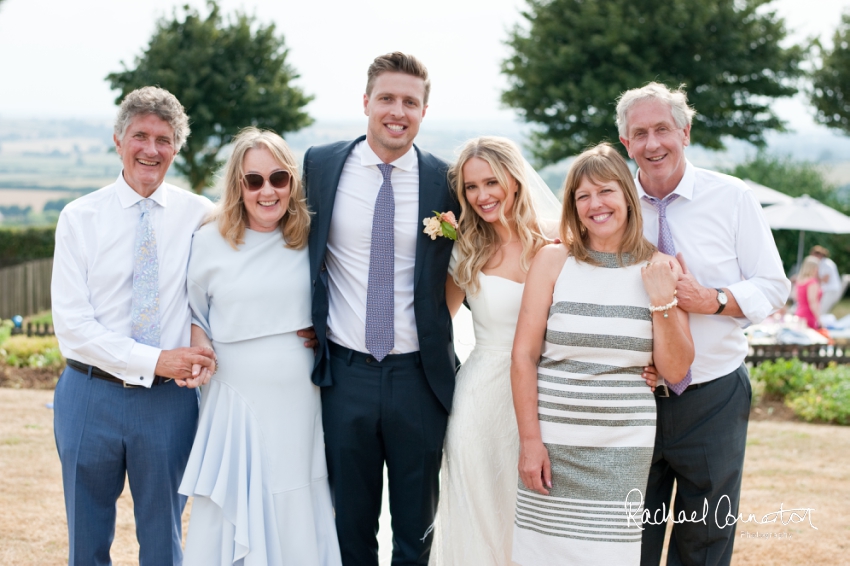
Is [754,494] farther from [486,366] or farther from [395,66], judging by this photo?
[395,66]

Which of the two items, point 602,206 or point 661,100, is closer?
point 602,206

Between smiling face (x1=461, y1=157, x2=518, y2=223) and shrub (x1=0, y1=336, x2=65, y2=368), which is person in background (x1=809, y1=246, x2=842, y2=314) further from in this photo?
shrub (x1=0, y1=336, x2=65, y2=368)

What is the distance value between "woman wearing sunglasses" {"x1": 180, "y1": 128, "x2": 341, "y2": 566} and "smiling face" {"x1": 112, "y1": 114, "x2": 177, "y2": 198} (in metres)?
0.33

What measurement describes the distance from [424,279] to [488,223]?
48 centimetres

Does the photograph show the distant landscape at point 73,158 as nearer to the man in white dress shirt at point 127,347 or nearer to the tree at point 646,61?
the tree at point 646,61

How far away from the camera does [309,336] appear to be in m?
3.70

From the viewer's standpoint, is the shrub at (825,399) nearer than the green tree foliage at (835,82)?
Yes

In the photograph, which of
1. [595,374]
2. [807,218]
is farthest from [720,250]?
[807,218]

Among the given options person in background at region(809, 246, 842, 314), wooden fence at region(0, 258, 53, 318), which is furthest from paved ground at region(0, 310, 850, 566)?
wooden fence at region(0, 258, 53, 318)

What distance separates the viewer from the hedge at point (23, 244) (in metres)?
19.5

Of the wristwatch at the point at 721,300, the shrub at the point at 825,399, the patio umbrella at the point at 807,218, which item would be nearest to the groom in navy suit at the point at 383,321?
the wristwatch at the point at 721,300

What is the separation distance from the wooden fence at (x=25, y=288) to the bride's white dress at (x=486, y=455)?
1598 centimetres

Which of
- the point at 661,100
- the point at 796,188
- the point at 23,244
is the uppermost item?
the point at 796,188

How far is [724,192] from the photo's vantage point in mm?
3594
